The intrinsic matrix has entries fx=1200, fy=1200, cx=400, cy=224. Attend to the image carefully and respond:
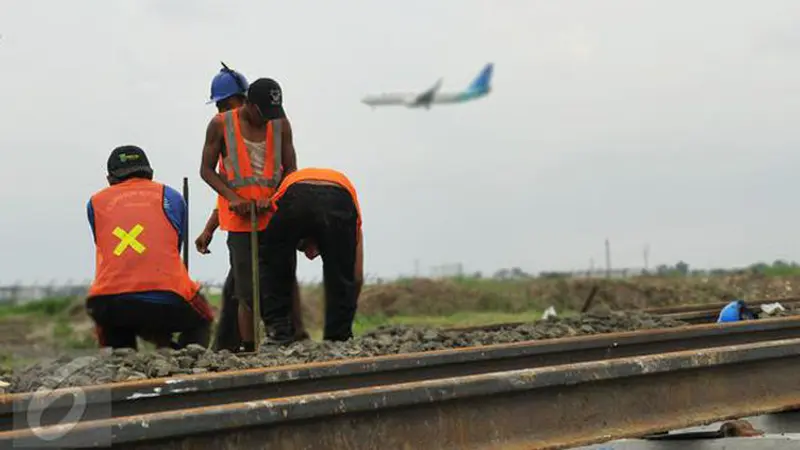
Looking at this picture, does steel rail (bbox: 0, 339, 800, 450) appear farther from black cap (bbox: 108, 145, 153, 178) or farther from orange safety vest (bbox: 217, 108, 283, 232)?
orange safety vest (bbox: 217, 108, 283, 232)

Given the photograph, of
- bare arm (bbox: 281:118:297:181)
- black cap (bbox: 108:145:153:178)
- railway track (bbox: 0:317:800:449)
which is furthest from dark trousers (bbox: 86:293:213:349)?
railway track (bbox: 0:317:800:449)

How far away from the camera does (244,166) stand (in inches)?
308

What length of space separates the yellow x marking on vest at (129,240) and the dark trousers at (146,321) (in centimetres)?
27

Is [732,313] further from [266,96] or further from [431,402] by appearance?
[431,402]

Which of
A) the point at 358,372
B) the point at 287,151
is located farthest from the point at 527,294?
the point at 358,372

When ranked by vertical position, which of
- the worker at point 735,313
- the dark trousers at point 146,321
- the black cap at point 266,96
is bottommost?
the worker at point 735,313

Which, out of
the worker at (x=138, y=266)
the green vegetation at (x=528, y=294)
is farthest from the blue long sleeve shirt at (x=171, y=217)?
the green vegetation at (x=528, y=294)

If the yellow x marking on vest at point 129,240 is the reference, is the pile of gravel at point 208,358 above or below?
below

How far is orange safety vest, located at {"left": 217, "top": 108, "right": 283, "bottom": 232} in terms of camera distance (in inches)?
307

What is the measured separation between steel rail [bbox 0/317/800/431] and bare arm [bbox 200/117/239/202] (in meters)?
2.68

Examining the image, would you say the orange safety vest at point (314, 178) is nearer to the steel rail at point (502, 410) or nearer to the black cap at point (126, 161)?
the black cap at point (126, 161)

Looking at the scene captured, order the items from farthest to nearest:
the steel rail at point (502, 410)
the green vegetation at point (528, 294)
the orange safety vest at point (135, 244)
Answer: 1. the green vegetation at point (528, 294)
2. the orange safety vest at point (135, 244)
3. the steel rail at point (502, 410)

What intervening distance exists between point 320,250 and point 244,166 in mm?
855

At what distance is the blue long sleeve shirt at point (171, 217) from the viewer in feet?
22.0
